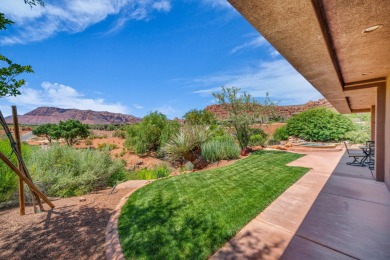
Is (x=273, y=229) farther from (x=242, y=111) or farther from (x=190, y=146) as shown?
(x=242, y=111)

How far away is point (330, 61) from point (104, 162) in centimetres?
636

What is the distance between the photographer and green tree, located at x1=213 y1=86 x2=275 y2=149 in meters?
9.28

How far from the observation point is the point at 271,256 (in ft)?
7.20

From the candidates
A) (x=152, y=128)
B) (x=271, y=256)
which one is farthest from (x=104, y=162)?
(x=152, y=128)

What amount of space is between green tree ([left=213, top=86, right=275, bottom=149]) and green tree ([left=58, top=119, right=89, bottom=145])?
20.6 metres

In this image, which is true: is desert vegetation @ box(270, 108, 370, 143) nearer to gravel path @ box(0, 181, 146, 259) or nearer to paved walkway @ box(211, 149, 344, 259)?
paved walkway @ box(211, 149, 344, 259)

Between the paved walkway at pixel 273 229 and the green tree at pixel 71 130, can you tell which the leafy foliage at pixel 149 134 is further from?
the green tree at pixel 71 130

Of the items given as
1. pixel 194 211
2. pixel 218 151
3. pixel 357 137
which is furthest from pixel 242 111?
pixel 357 137

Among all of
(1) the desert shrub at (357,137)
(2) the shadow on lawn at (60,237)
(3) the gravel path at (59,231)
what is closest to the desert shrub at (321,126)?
(1) the desert shrub at (357,137)

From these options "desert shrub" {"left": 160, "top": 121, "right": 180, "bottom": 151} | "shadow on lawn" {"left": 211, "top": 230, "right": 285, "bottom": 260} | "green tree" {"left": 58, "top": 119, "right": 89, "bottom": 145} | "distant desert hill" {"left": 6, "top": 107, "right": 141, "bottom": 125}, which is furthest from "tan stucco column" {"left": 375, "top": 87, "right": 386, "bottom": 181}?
"distant desert hill" {"left": 6, "top": 107, "right": 141, "bottom": 125}

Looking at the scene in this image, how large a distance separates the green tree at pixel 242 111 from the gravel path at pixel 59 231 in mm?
6935

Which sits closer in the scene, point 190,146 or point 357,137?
point 190,146

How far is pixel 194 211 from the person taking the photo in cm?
329

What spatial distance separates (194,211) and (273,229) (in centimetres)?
129
